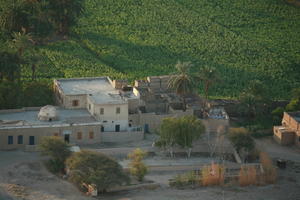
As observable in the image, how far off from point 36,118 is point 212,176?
20363 millimetres

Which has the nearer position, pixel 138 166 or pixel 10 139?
pixel 138 166

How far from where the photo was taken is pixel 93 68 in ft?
431

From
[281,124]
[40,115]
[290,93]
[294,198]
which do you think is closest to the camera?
[294,198]

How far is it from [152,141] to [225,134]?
302 inches

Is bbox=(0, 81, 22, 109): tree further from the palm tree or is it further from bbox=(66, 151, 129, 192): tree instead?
the palm tree

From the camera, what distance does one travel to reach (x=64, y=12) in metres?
142

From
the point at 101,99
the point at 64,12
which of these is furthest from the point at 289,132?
the point at 64,12

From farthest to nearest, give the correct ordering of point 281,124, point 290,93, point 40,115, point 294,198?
point 290,93, point 281,124, point 40,115, point 294,198

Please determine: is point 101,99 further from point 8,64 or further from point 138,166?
point 138,166

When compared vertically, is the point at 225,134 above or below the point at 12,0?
below

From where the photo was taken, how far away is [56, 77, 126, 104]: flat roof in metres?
108

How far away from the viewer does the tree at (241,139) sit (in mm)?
102625

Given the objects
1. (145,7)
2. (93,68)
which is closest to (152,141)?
(93,68)

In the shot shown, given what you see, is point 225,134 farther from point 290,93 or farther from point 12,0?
point 12,0
